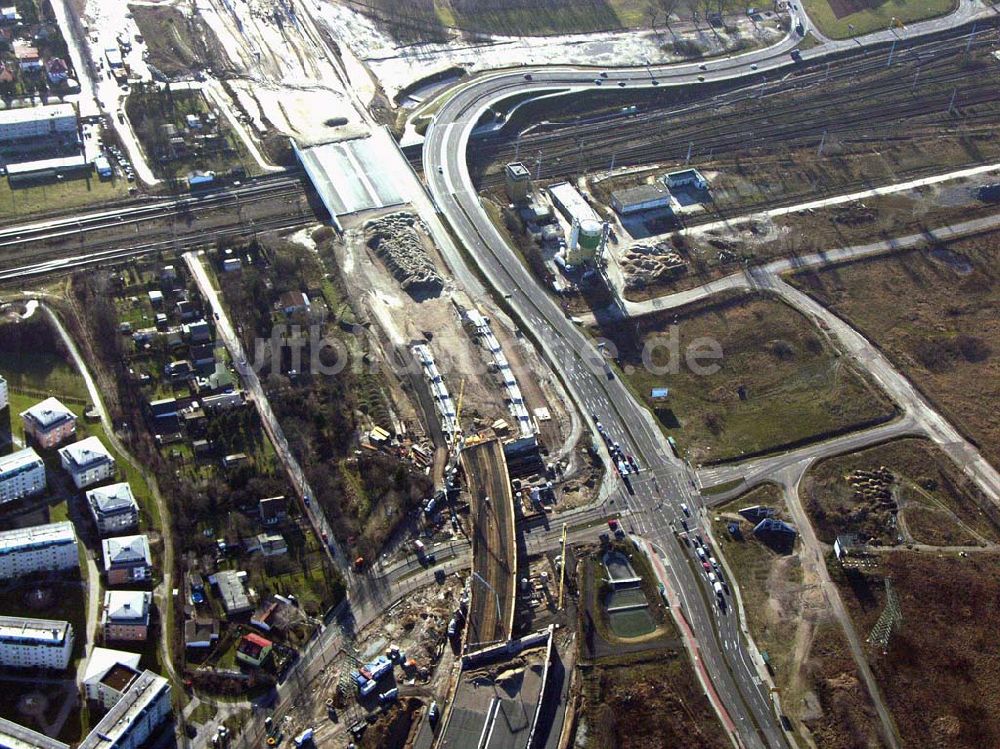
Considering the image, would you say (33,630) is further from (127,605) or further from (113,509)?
(113,509)

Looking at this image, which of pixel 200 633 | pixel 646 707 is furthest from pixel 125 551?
pixel 646 707

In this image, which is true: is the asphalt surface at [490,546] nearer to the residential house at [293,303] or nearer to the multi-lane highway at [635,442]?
the multi-lane highway at [635,442]

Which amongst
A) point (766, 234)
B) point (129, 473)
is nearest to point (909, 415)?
point (766, 234)

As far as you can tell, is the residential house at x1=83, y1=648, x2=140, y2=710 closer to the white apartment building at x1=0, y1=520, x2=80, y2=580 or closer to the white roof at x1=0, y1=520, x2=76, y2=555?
the white apartment building at x1=0, y1=520, x2=80, y2=580

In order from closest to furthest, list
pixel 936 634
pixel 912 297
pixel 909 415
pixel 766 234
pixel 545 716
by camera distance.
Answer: pixel 545 716 → pixel 936 634 → pixel 909 415 → pixel 912 297 → pixel 766 234

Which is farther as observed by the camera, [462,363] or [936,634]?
[462,363]

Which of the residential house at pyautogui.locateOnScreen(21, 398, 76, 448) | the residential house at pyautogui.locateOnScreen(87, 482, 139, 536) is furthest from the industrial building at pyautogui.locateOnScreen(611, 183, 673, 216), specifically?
the residential house at pyautogui.locateOnScreen(87, 482, 139, 536)

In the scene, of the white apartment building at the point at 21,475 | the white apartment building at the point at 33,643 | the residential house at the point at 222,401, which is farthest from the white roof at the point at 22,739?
the residential house at the point at 222,401

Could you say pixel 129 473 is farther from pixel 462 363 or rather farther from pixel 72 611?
pixel 462 363
